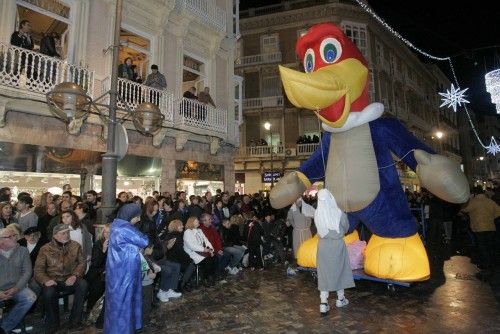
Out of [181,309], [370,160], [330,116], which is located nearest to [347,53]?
[330,116]

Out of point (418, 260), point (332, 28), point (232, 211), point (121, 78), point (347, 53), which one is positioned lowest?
point (418, 260)

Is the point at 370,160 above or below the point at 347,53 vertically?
below

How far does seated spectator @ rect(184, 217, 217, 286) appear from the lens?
6891 millimetres

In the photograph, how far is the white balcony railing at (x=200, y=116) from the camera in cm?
1222

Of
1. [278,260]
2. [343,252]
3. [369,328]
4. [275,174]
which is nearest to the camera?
[369,328]

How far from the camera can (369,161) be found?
19.6ft

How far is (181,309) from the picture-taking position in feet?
18.5

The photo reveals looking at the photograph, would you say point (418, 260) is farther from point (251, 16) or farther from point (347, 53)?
point (251, 16)

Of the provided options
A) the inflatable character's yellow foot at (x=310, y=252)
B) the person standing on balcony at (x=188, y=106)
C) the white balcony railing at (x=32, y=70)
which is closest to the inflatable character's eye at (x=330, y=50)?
the inflatable character's yellow foot at (x=310, y=252)

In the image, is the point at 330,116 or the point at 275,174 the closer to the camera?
the point at 330,116

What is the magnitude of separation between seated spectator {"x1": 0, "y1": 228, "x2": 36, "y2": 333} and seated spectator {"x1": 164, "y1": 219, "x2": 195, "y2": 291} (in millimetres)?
2335

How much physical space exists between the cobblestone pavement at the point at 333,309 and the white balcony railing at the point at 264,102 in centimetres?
1941

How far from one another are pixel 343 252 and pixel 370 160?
158cm

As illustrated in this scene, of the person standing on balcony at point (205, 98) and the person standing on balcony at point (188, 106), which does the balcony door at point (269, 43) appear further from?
the person standing on balcony at point (188, 106)
